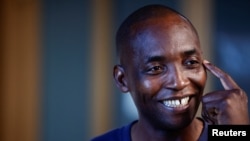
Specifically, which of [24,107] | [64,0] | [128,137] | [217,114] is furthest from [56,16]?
[217,114]

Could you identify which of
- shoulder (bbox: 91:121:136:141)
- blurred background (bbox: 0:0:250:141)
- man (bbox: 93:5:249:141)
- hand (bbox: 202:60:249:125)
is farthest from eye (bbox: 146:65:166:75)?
blurred background (bbox: 0:0:250:141)

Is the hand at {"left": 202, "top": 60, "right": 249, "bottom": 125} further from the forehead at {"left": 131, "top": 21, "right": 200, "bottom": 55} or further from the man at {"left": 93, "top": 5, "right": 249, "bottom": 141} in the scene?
the forehead at {"left": 131, "top": 21, "right": 200, "bottom": 55}

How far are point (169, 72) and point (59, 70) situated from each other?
3.73 ft

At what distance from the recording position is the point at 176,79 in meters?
0.86

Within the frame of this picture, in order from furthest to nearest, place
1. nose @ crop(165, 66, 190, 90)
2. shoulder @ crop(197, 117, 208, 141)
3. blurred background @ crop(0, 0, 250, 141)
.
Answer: blurred background @ crop(0, 0, 250, 141) → shoulder @ crop(197, 117, 208, 141) → nose @ crop(165, 66, 190, 90)

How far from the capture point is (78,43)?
1.93 metres

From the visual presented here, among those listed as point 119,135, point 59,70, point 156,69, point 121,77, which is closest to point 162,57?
point 156,69

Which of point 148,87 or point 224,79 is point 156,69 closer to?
point 148,87

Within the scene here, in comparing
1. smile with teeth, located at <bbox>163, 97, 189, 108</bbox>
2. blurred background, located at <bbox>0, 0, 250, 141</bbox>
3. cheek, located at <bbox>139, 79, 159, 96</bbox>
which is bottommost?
blurred background, located at <bbox>0, 0, 250, 141</bbox>

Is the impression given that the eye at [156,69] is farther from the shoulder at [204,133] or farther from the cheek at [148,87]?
the shoulder at [204,133]

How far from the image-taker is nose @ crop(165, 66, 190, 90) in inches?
33.9

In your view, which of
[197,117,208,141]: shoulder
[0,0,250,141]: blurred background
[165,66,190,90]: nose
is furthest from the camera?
[0,0,250,141]: blurred background

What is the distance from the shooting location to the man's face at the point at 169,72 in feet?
2.87

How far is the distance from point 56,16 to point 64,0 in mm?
83
